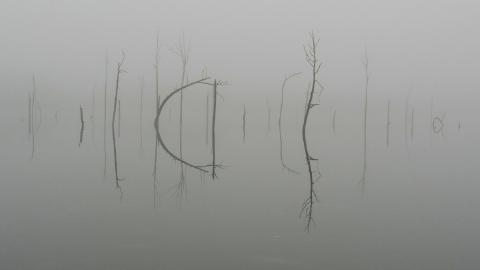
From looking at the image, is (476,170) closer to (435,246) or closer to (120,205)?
(435,246)

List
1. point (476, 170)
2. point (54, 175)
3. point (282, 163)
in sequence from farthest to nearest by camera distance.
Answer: point (282, 163) → point (476, 170) → point (54, 175)

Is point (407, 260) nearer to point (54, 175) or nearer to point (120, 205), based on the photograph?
point (120, 205)

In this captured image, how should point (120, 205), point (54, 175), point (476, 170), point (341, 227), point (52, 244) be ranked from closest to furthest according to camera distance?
point (52, 244)
point (341, 227)
point (120, 205)
point (54, 175)
point (476, 170)

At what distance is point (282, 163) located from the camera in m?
13.6

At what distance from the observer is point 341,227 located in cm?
608

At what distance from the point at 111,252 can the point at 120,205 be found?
8.09 ft

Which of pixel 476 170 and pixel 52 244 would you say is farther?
pixel 476 170

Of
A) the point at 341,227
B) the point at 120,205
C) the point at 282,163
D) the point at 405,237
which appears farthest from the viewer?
the point at 282,163

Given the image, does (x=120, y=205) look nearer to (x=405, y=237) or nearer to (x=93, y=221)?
(x=93, y=221)

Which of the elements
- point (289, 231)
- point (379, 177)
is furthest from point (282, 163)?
point (289, 231)

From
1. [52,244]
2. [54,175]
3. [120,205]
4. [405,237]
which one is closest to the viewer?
[52,244]

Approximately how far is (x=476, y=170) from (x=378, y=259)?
876cm

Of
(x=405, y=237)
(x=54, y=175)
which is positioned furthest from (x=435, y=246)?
(x=54, y=175)

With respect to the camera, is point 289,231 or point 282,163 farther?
point 282,163
